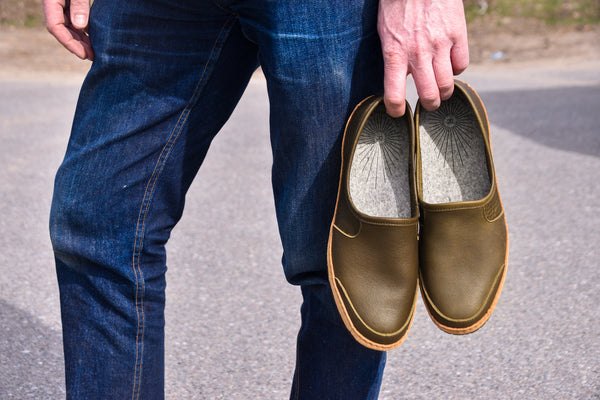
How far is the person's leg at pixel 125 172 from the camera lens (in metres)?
1.24

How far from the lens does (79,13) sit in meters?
1.33

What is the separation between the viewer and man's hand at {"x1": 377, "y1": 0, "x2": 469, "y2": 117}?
1131 millimetres

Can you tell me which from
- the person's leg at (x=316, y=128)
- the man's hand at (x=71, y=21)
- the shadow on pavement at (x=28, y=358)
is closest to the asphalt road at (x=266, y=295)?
the shadow on pavement at (x=28, y=358)

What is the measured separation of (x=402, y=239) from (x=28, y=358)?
58.8 inches

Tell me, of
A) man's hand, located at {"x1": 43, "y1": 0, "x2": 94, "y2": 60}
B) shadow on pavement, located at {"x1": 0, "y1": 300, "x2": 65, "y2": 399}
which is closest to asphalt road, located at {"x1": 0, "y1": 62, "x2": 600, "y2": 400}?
shadow on pavement, located at {"x1": 0, "y1": 300, "x2": 65, "y2": 399}

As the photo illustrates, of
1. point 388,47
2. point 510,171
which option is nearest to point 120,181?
point 388,47

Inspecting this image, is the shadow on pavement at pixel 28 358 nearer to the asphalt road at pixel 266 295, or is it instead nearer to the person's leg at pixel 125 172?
the asphalt road at pixel 266 295

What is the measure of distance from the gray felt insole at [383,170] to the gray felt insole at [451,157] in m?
0.05

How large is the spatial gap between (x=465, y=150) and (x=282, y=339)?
1269mm

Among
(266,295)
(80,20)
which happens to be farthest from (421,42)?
(266,295)

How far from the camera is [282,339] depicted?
2418 millimetres

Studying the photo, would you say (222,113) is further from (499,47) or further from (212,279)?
(499,47)

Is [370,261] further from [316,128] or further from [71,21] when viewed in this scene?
[71,21]

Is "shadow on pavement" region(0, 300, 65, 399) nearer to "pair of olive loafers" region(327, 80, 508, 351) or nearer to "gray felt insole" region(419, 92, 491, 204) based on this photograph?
"pair of olive loafers" region(327, 80, 508, 351)
